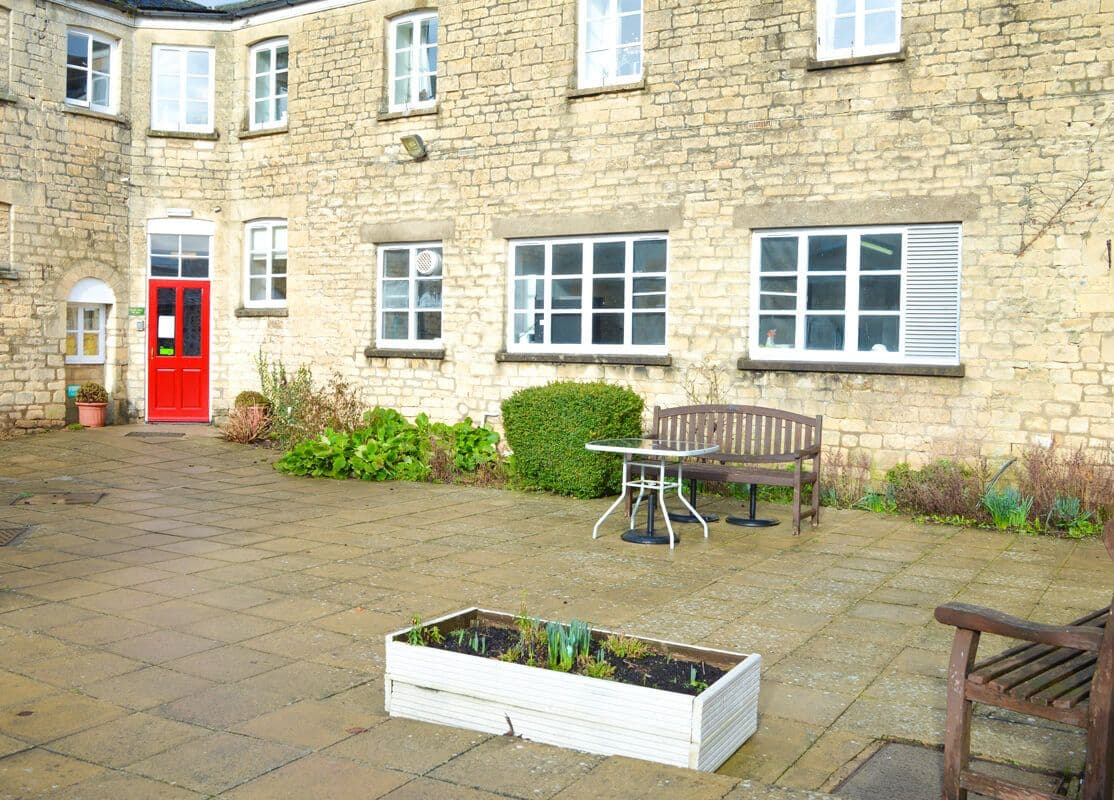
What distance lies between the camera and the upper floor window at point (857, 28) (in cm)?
1098

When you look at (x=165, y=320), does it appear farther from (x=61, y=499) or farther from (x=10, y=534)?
(x=10, y=534)

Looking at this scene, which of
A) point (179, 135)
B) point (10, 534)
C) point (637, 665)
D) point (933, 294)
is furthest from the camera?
point (179, 135)

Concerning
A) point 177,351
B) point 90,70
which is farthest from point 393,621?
point 90,70

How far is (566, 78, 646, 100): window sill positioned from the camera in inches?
483

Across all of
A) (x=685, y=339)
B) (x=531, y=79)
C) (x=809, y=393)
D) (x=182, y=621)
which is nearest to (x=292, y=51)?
(x=531, y=79)

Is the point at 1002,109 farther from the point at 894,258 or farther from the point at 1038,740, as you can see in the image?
the point at 1038,740

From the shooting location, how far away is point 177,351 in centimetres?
1678

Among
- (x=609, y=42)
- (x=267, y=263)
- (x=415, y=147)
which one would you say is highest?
(x=609, y=42)

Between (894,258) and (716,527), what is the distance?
11.8ft

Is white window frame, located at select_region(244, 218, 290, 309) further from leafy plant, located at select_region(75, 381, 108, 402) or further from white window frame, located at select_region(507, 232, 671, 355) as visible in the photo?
white window frame, located at select_region(507, 232, 671, 355)

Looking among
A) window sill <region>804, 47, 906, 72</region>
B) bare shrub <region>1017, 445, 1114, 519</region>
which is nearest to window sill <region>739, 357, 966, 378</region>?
bare shrub <region>1017, 445, 1114, 519</region>

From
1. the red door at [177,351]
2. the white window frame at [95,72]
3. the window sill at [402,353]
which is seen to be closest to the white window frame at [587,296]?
the window sill at [402,353]

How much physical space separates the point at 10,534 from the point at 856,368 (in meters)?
7.90

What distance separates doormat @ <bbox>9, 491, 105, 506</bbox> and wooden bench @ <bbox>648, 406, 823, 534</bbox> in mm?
5536
